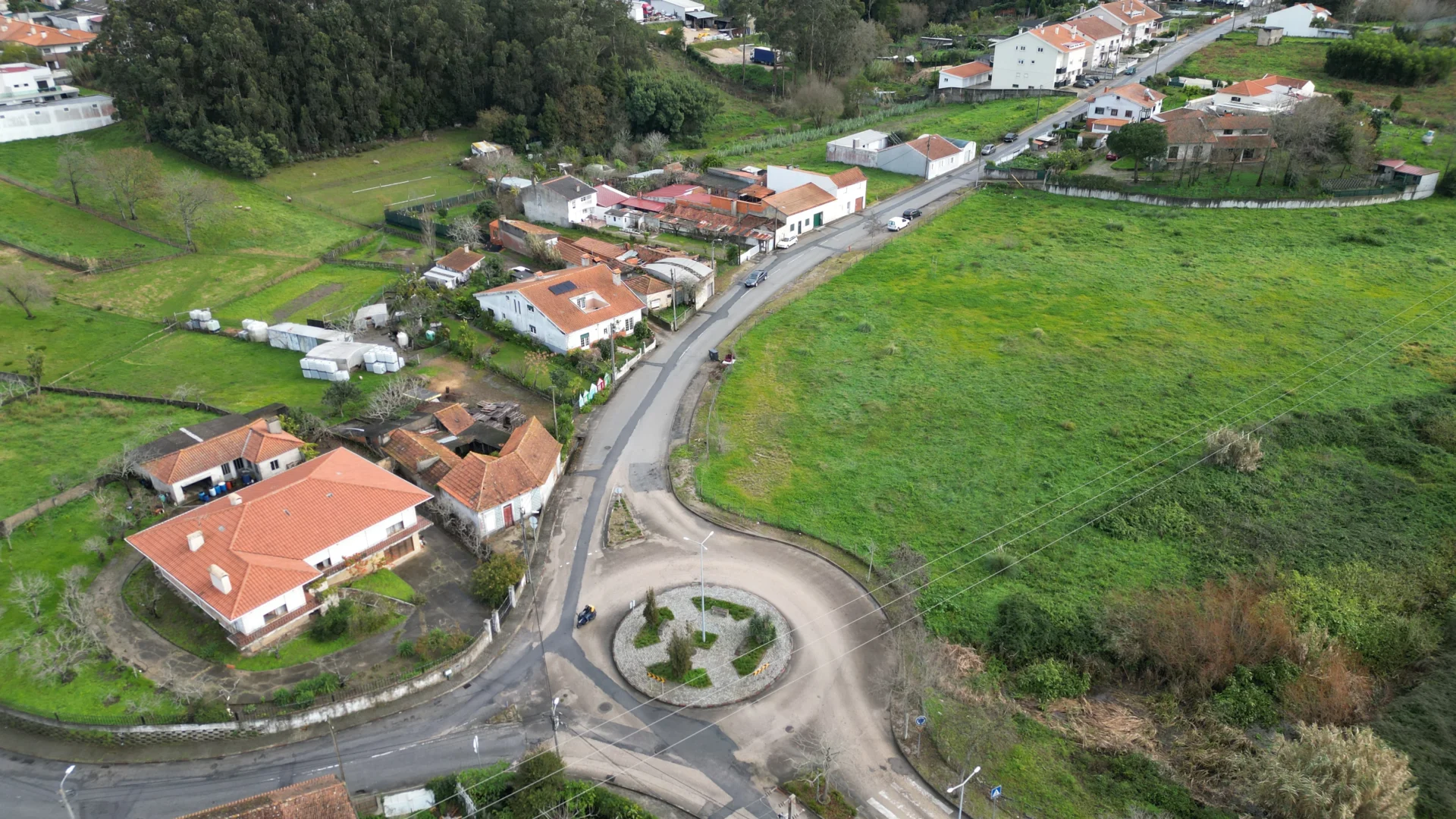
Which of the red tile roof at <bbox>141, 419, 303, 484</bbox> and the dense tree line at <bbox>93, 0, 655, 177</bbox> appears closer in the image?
the red tile roof at <bbox>141, 419, 303, 484</bbox>

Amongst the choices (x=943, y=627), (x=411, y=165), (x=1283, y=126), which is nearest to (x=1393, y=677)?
(x=943, y=627)

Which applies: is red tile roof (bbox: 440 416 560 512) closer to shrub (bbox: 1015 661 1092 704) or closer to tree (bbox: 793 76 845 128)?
shrub (bbox: 1015 661 1092 704)

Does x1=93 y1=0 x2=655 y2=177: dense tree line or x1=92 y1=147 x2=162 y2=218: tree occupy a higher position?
x1=93 y1=0 x2=655 y2=177: dense tree line

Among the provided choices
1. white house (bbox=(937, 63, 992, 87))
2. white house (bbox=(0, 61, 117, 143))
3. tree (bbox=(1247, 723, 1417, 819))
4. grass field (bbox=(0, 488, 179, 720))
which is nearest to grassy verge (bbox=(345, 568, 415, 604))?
grass field (bbox=(0, 488, 179, 720))

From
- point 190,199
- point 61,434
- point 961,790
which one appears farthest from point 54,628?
point 190,199

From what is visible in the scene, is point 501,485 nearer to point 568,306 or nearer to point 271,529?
point 271,529

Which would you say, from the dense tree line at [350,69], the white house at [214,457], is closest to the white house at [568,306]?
the white house at [214,457]
